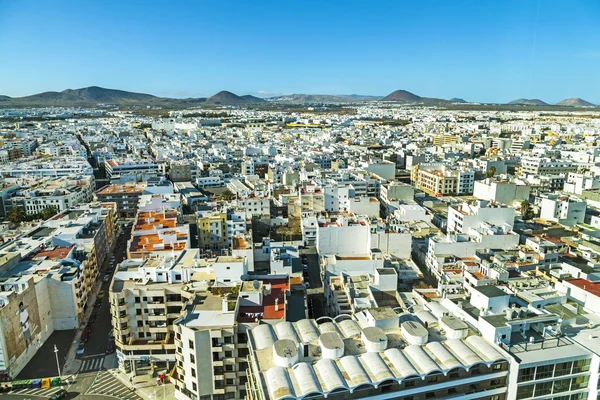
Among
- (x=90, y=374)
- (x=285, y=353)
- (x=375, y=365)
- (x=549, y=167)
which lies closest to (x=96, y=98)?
(x=549, y=167)

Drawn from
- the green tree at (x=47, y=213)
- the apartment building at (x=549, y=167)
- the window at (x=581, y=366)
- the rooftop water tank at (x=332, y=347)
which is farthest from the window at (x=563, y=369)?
the apartment building at (x=549, y=167)

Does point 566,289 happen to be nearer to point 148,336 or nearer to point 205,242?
point 148,336

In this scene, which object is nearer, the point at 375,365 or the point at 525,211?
the point at 375,365

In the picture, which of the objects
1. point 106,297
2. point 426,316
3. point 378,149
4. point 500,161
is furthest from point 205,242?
point 378,149

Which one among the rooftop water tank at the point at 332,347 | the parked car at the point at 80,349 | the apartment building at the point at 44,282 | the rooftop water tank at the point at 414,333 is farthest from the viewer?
the parked car at the point at 80,349

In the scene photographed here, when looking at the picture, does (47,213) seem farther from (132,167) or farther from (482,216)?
(482,216)

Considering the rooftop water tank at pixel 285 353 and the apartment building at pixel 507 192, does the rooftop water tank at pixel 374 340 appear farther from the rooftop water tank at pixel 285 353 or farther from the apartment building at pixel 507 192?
the apartment building at pixel 507 192
